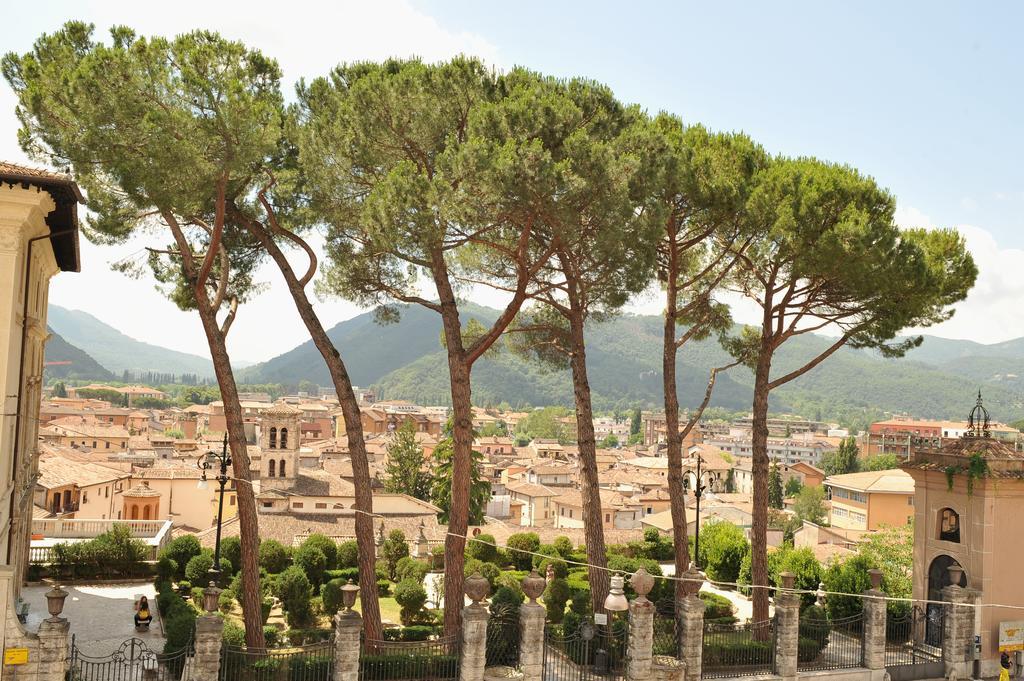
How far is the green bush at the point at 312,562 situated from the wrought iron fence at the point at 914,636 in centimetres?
1618

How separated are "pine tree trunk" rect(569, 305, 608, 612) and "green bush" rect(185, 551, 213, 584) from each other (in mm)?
11458

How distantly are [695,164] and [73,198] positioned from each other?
11.9 metres

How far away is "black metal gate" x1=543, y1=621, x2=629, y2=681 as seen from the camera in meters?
15.0

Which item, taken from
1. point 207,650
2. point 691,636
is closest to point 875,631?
point 691,636

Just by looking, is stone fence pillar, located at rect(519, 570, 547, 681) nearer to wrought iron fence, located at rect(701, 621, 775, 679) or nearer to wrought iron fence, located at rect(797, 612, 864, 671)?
wrought iron fence, located at rect(701, 621, 775, 679)

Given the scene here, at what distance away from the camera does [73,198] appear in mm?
11562

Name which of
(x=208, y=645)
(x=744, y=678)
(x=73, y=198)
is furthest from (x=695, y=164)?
(x=208, y=645)

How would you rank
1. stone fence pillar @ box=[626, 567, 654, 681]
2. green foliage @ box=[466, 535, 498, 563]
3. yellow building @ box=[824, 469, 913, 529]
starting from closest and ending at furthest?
stone fence pillar @ box=[626, 567, 654, 681]
green foliage @ box=[466, 535, 498, 563]
yellow building @ box=[824, 469, 913, 529]

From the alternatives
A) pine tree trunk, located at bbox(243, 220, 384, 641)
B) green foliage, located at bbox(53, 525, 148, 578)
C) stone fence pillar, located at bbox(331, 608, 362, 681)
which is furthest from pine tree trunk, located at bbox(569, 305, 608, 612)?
green foliage, located at bbox(53, 525, 148, 578)

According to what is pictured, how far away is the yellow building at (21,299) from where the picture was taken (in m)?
11.0

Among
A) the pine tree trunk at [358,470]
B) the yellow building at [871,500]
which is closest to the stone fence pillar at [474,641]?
the pine tree trunk at [358,470]

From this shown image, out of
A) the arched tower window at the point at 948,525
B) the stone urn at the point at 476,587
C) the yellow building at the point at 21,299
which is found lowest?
the stone urn at the point at 476,587

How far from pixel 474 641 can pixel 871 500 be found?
1836 inches

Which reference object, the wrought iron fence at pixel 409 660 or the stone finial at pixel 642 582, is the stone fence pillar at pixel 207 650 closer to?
the wrought iron fence at pixel 409 660
